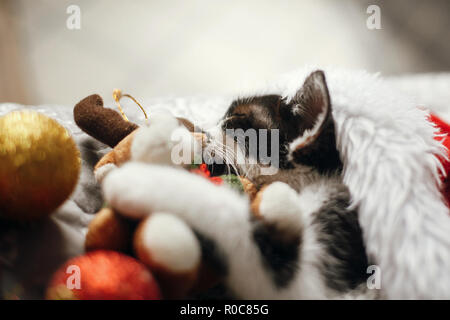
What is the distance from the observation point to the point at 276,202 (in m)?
0.55

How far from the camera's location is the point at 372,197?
0.69m

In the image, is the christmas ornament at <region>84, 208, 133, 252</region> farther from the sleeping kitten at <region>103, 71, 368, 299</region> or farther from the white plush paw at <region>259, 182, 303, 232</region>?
the white plush paw at <region>259, 182, 303, 232</region>

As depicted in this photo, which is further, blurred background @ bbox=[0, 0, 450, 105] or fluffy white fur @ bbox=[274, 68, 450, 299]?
blurred background @ bbox=[0, 0, 450, 105]

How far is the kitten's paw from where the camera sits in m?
0.54

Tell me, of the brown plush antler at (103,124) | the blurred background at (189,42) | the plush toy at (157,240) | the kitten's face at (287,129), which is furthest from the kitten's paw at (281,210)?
the blurred background at (189,42)

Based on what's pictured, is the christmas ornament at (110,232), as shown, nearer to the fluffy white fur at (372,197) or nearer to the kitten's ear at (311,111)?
the fluffy white fur at (372,197)

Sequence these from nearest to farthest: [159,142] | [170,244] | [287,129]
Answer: [170,244] < [159,142] < [287,129]

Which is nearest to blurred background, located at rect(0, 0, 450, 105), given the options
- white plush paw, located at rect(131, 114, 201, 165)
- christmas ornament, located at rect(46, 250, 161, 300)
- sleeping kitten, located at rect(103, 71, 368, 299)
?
sleeping kitten, located at rect(103, 71, 368, 299)

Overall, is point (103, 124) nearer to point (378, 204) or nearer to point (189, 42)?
point (378, 204)

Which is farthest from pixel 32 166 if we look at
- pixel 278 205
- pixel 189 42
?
pixel 189 42

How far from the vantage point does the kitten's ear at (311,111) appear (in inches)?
30.1

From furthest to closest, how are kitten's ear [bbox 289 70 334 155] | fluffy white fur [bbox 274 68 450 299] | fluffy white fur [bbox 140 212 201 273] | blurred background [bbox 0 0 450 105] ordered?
1. blurred background [bbox 0 0 450 105]
2. kitten's ear [bbox 289 70 334 155]
3. fluffy white fur [bbox 274 68 450 299]
4. fluffy white fur [bbox 140 212 201 273]

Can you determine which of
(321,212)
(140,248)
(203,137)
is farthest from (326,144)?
(140,248)

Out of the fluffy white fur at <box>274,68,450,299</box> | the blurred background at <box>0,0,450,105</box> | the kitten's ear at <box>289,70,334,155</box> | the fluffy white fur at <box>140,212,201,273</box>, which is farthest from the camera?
the blurred background at <box>0,0,450,105</box>
